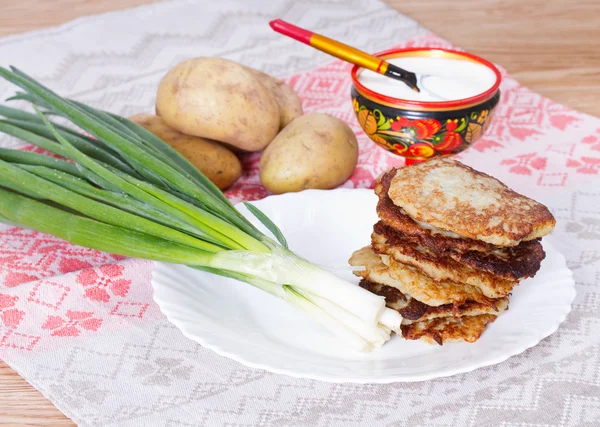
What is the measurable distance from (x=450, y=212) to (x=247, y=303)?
0.40 metres

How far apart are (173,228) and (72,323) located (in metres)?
0.26

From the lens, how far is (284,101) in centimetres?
209

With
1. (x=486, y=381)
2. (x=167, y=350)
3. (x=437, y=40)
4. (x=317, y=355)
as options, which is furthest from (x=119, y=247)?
(x=437, y=40)

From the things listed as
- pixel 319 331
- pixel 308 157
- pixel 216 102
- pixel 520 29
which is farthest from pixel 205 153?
pixel 520 29

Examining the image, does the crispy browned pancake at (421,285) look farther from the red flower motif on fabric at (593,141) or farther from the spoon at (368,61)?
the red flower motif on fabric at (593,141)

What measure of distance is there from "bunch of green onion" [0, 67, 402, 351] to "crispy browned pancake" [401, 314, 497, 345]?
0.04 metres

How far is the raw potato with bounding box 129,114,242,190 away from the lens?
1.95m

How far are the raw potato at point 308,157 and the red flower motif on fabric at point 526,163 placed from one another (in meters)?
0.41

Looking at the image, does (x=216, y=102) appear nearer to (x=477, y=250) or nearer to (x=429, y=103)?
(x=429, y=103)

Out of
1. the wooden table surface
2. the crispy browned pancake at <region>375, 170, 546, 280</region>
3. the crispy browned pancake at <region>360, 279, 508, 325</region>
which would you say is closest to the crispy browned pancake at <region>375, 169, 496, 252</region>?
the crispy browned pancake at <region>375, 170, 546, 280</region>

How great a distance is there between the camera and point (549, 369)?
1364 mm

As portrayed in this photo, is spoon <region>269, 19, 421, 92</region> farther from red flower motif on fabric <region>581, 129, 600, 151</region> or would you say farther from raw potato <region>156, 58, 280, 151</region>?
red flower motif on fabric <region>581, 129, 600, 151</region>

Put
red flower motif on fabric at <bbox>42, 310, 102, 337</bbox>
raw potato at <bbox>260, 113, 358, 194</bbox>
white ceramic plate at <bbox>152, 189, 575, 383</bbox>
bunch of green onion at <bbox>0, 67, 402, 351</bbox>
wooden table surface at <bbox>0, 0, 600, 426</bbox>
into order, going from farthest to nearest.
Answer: wooden table surface at <bbox>0, 0, 600, 426</bbox>
raw potato at <bbox>260, 113, 358, 194</bbox>
red flower motif on fabric at <bbox>42, 310, 102, 337</bbox>
bunch of green onion at <bbox>0, 67, 402, 351</bbox>
white ceramic plate at <bbox>152, 189, 575, 383</bbox>

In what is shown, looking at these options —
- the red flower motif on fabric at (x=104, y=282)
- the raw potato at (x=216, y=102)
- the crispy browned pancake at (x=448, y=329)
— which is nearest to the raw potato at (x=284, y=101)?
the raw potato at (x=216, y=102)
